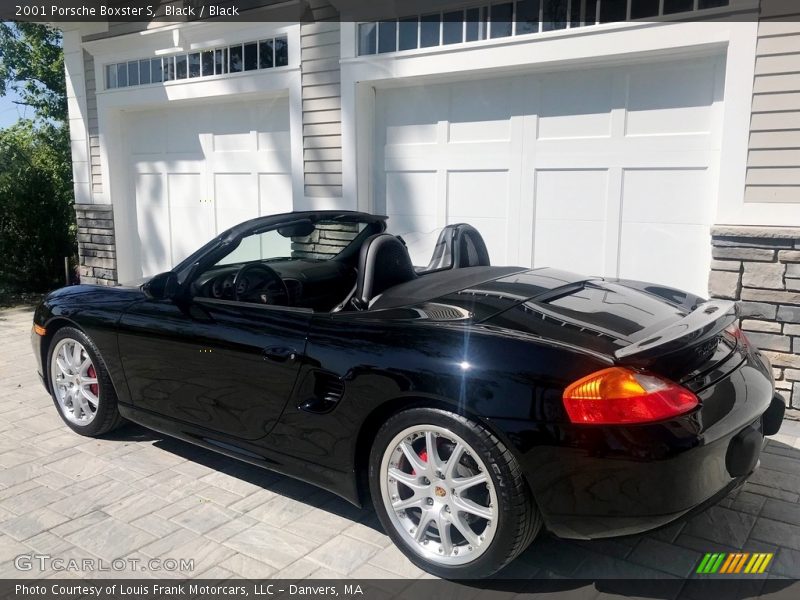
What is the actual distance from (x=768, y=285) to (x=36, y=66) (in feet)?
46.3

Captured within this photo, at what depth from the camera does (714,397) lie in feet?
7.95

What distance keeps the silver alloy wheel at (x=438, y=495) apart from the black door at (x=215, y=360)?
24.9 inches

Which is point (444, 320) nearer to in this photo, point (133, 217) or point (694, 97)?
point (694, 97)

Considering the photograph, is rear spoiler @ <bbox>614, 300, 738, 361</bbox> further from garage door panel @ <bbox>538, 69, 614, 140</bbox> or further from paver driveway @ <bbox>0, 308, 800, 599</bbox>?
garage door panel @ <bbox>538, 69, 614, 140</bbox>

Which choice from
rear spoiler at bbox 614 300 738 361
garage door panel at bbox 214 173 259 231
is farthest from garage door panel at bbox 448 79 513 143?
rear spoiler at bbox 614 300 738 361

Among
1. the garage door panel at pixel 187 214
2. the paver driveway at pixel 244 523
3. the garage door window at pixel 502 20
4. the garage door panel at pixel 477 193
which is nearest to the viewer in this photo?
the paver driveway at pixel 244 523

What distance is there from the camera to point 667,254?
5.02 metres

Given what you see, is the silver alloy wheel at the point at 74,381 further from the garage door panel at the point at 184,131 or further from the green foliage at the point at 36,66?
the green foliage at the point at 36,66

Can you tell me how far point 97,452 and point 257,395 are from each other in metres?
1.45

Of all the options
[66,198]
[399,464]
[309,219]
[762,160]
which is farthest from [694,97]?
[66,198]

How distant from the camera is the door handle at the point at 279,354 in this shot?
117 inches

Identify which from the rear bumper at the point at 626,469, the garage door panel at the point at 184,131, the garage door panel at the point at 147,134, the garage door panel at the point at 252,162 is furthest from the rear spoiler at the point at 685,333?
the garage door panel at the point at 147,134

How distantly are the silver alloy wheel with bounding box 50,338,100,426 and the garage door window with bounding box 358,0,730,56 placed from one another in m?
3.63

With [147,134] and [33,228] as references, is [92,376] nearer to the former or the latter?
[147,134]
